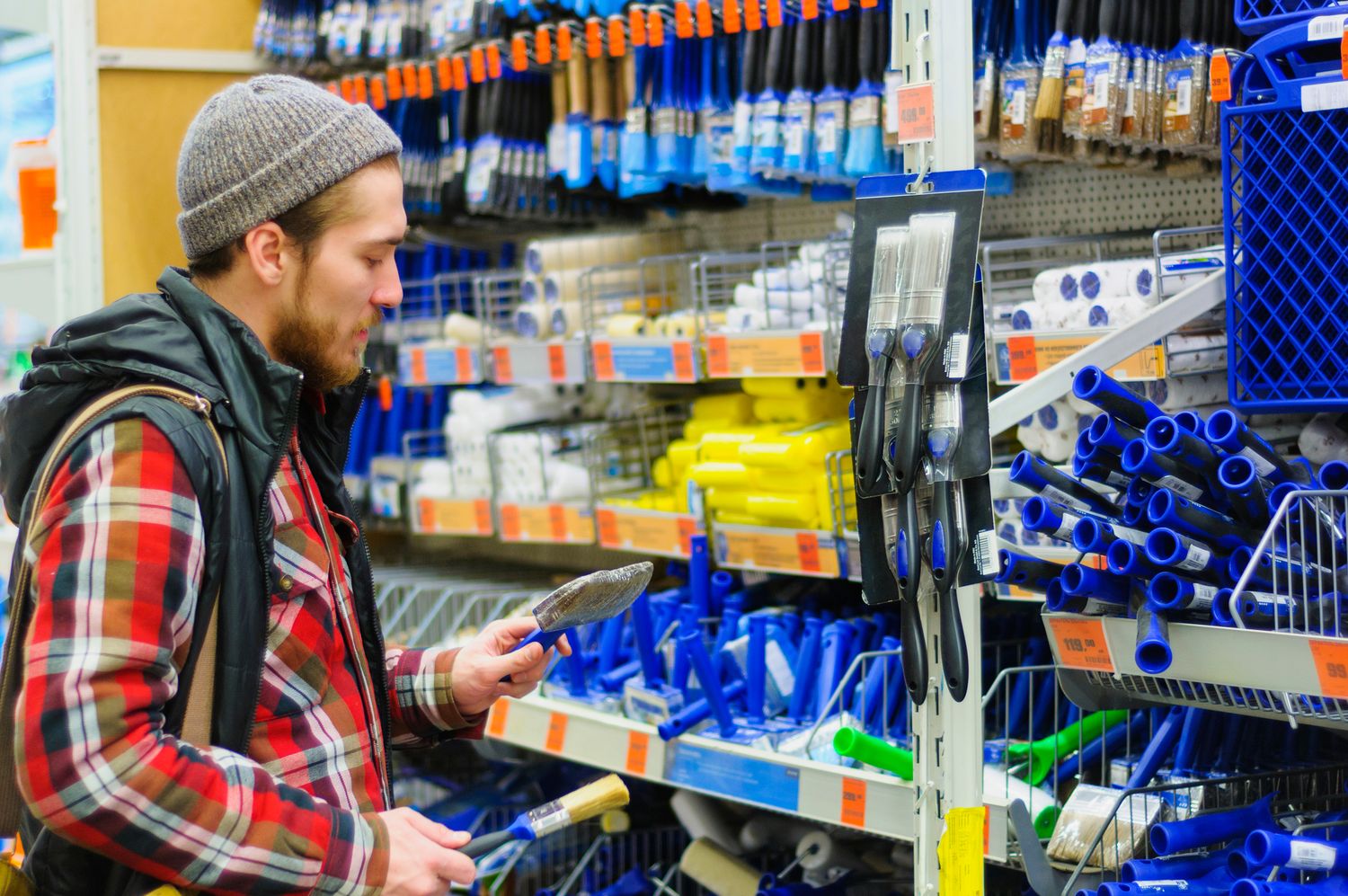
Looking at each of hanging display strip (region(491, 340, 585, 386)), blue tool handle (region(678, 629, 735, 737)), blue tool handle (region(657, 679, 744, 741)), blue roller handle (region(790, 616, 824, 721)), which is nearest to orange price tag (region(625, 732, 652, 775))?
blue tool handle (region(657, 679, 744, 741))

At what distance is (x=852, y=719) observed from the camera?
8.39ft

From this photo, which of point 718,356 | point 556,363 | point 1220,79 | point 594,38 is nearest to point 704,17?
point 594,38

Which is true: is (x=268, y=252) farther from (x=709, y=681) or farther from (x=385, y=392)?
(x=385, y=392)

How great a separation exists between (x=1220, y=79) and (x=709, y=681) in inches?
53.8

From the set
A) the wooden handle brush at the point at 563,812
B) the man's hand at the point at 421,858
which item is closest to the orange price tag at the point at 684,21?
the wooden handle brush at the point at 563,812

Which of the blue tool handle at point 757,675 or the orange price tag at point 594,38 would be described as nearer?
the blue tool handle at point 757,675

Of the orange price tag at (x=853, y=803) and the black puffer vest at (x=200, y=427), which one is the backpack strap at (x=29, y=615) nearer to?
the black puffer vest at (x=200, y=427)

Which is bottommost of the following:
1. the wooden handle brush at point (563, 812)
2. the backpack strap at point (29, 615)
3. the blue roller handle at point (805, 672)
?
the blue roller handle at point (805, 672)

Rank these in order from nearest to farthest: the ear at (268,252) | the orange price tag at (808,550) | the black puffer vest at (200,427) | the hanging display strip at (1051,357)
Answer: the black puffer vest at (200,427) → the ear at (268,252) → the hanging display strip at (1051,357) → the orange price tag at (808,550)

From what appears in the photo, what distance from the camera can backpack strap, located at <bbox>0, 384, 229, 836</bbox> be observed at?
4.24 ft

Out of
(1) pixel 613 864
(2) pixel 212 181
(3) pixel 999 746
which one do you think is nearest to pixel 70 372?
(2) pixel 212 181

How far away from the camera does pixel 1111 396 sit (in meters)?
1.73

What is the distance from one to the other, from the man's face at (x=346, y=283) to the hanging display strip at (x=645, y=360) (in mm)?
1391

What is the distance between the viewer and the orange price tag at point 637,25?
9.74 ft
